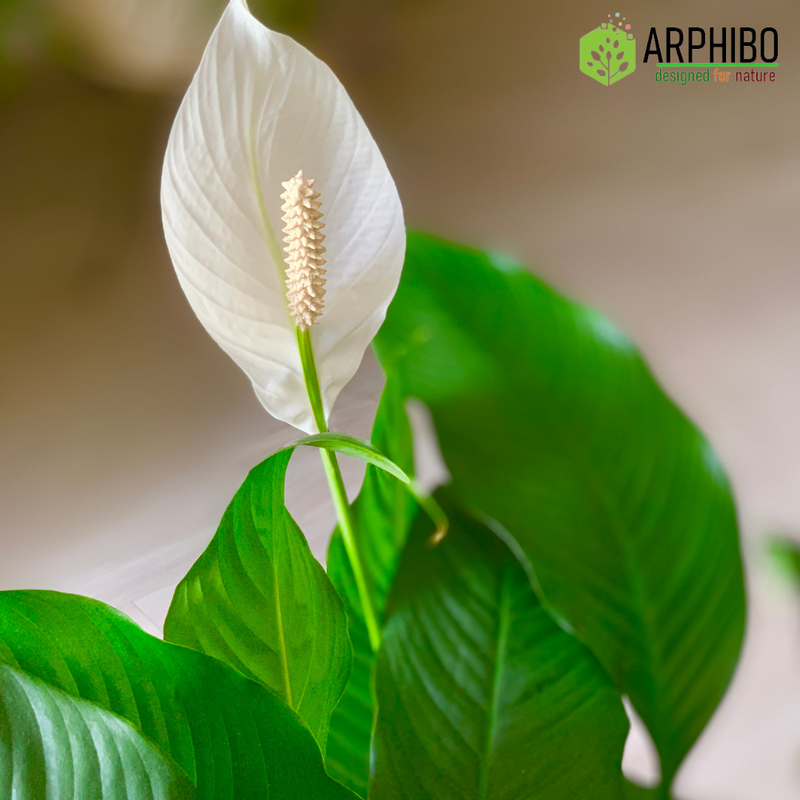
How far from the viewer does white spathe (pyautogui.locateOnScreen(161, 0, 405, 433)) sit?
0.19 metres

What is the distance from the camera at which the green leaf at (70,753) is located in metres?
0.13

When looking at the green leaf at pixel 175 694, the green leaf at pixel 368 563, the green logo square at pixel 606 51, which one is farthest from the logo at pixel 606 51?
the green leaf at pixel 175 694

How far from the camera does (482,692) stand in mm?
207

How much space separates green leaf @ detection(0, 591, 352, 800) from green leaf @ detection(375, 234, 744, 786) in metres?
0.08

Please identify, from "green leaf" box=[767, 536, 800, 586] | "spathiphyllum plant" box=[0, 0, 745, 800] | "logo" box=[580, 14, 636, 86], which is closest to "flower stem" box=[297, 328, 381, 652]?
"spathiphyllum plant" box=[0, 0, 745, 800]

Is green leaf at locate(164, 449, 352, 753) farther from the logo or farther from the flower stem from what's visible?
the logo

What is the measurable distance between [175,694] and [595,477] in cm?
11

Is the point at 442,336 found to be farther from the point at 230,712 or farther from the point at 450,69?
the point at 450,69

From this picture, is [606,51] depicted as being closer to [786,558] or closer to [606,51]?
[606,51]

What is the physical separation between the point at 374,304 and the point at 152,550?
324mm

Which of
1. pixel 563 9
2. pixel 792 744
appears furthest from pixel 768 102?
pixel 792 744

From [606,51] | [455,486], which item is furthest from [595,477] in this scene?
[606,51]

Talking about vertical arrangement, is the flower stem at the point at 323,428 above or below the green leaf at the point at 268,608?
above

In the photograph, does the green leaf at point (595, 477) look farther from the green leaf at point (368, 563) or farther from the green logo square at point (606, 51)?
the green logo square at point (606, 51)
